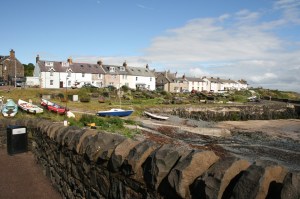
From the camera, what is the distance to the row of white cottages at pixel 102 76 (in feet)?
227

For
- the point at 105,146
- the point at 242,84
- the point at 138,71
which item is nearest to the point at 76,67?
the point at 138,71

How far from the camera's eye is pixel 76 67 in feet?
243

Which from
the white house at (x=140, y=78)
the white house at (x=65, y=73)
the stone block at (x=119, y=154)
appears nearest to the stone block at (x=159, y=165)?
the stone block at (x=119, y=154)

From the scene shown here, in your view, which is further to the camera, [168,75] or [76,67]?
[168,75]

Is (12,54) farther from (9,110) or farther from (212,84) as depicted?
(212,84)

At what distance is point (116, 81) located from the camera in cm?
8069

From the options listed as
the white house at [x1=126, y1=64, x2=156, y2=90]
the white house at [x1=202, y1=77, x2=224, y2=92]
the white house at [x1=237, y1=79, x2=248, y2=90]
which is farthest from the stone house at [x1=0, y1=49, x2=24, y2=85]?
the white house at [x1=237, y1=79, x2=248, y2=90]

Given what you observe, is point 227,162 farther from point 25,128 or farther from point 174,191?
point 25,128

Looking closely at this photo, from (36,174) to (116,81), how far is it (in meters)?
73.3

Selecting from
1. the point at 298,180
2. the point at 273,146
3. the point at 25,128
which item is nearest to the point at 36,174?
A: the point at 25,128

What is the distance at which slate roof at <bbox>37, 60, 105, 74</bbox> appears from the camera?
227 ft

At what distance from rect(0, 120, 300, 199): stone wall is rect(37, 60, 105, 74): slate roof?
66877 millimetres

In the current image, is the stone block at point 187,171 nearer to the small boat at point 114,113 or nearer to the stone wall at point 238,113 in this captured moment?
the small boat at point 114,113

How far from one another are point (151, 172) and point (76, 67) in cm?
7365
